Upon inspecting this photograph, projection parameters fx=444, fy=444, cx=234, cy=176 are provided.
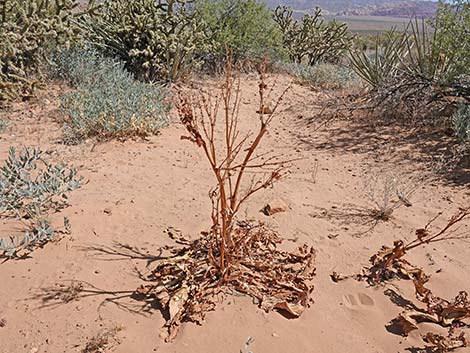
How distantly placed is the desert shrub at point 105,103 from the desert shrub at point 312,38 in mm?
5880

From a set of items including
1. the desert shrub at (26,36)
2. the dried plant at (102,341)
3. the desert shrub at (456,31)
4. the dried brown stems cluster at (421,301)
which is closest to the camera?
the dried plant at (102,341)

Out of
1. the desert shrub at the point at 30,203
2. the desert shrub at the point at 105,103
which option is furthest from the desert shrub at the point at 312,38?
the desert shrub at the point at 30,203

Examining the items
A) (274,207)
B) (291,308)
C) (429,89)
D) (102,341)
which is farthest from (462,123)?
(102,341)

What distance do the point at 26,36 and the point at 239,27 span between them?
4.11m

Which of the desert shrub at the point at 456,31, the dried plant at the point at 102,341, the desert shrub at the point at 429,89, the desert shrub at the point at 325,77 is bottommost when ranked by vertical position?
the dried plant at the point at 102,341

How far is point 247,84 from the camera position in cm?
813

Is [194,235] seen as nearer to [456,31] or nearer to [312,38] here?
[456,31]

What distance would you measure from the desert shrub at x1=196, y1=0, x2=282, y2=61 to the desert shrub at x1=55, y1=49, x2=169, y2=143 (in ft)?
7.67

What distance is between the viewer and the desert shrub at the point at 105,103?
4863 mm

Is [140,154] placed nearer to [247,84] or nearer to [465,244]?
[465,244]

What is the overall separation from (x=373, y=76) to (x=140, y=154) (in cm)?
407

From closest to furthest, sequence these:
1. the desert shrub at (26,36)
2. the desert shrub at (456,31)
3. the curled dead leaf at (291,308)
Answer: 1. the curled dead leaf at (291,308)
2. the desert shrub at (456,31)
3. the desert shrub at (26,36)

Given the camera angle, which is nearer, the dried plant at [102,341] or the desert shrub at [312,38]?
the dried plant at [102,341]

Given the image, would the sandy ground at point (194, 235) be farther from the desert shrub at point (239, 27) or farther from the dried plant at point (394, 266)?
the desert shrub at point (239, 27)
